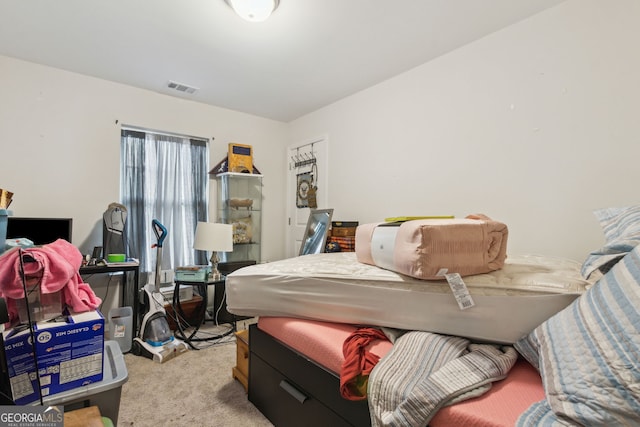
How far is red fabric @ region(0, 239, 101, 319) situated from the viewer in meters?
0.81

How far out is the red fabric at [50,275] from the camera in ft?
2.64

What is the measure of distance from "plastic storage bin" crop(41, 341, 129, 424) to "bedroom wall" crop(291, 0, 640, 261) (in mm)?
2282

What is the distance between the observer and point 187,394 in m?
1.91

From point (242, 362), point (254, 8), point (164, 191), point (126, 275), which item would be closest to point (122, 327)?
point (126, 275)

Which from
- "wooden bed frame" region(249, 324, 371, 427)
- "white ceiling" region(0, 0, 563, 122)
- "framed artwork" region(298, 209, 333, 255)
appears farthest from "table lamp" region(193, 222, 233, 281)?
"white ceiling" region(0, 0, 563, 122)

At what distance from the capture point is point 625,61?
1.63 meters

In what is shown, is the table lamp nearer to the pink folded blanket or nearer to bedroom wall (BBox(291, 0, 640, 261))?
bedroom wall (BBox(291, 0, 640, 261))

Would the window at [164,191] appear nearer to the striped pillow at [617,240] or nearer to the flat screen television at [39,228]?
the flat screen television at [39,228]

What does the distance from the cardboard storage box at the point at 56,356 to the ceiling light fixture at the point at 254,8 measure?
1823 mm

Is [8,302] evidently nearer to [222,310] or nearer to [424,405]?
[424,405]

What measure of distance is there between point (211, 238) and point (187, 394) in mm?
1270

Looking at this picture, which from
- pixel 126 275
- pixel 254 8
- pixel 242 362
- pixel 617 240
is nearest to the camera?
pixel 617 240

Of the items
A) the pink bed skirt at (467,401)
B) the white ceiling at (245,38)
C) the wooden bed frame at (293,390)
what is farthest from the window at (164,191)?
the pink bed skirt at (467,401)

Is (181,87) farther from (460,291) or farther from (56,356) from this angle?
(460,291)
